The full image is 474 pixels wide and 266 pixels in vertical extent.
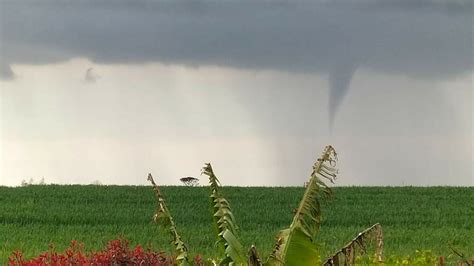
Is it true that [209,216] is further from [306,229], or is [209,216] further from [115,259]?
[306,229]

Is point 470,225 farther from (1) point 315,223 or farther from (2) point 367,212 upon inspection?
(1) point 315,223

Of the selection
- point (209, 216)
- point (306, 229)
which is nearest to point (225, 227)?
point (306, 229)

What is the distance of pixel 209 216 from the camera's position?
2703cm

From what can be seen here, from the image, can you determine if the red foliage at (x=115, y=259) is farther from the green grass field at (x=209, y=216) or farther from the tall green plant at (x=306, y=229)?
the green grass field at (x=209, y=216)

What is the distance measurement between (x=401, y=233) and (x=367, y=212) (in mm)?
5439

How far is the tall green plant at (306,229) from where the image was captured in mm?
7297

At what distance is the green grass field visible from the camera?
69.7 feet

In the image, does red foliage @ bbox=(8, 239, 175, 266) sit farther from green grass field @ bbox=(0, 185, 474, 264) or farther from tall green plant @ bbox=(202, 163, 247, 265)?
green grass field @ bbox=(0, 185, 474, 264)

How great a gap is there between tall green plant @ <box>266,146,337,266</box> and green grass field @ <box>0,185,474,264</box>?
851cm

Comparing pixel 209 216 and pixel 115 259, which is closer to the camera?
pixel 115 259

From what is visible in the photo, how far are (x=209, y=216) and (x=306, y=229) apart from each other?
64.6ft

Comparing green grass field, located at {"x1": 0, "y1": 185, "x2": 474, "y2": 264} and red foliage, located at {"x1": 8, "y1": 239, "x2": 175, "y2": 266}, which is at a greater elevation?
green grass field, located at {"x1": 0, "y1": 185, "x2": 474, "y2": 264}

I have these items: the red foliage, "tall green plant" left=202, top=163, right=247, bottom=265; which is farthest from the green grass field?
"tall green plant" left=202, top=163, right=247, bottom=265

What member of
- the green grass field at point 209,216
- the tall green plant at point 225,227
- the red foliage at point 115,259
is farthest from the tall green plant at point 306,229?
the green grass field at point 209,216
